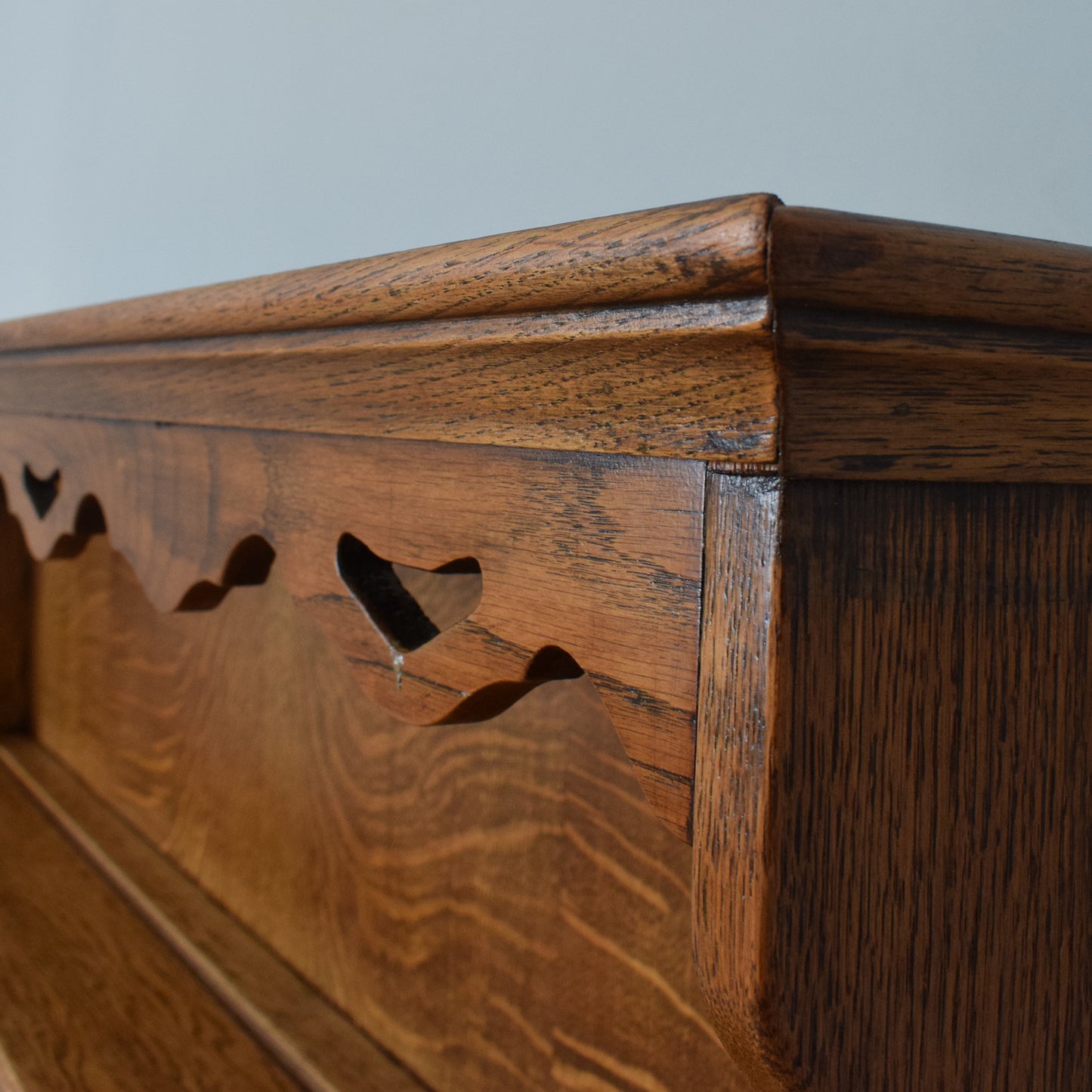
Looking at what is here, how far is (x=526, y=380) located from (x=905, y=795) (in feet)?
0.49

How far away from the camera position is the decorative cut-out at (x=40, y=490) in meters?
0.83

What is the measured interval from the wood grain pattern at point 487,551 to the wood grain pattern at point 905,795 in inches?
0.7

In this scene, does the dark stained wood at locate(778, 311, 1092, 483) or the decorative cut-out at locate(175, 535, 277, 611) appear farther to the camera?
the decorative cut-out at locate(175, 535, 277, 611)

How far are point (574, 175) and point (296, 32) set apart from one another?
479 millimetres

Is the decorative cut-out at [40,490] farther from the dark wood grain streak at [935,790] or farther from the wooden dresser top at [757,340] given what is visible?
the dark wood grain streak at [935,790]

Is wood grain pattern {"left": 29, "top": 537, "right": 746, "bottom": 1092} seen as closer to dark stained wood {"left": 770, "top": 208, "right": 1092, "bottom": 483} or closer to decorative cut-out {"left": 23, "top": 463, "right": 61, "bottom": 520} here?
decorative cut-out {"left": 23, "top": 463, "right": 61, "bottom": 520}

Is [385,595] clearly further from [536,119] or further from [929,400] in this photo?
[536,119]

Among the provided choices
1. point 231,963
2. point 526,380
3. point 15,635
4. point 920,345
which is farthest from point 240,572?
point 15,635

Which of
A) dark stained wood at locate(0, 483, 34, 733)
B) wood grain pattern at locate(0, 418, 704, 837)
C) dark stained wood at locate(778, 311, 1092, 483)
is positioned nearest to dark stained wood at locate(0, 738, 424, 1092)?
dark stained wood at locate(0, 483, 34, 733)

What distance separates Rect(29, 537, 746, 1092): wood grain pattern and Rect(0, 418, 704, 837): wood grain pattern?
234mm

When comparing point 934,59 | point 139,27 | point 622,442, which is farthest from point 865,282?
point 139,27

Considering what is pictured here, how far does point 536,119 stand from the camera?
0.81m

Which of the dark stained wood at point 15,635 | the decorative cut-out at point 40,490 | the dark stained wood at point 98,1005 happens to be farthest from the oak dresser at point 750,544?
the dark stained wood at point 15,635

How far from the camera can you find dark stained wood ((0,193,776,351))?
25 centimetres
